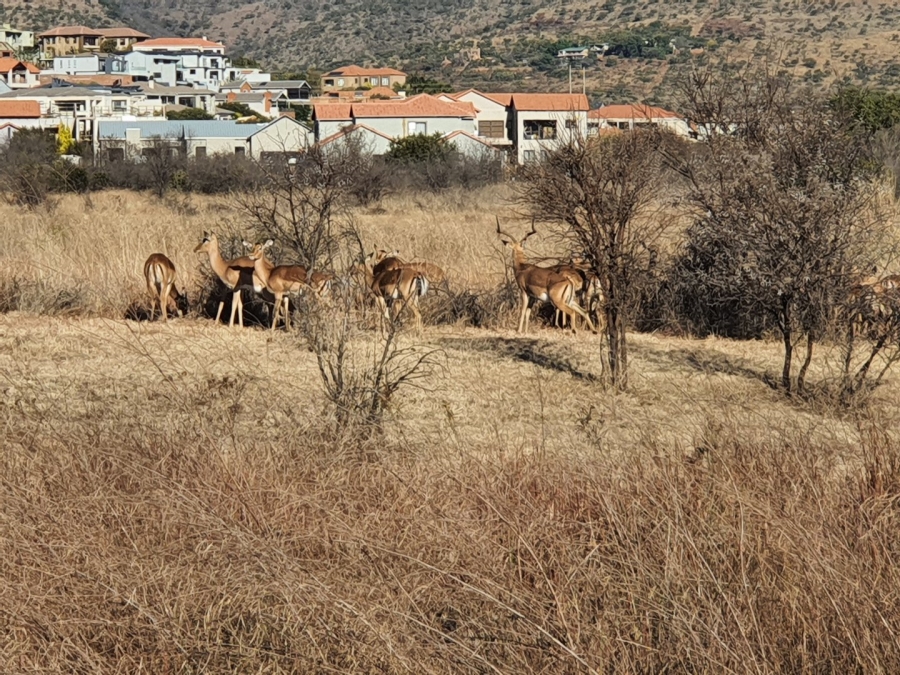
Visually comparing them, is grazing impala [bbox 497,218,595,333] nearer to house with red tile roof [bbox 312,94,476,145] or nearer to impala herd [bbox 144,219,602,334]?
impala herd [bbox 144,219,602,334]

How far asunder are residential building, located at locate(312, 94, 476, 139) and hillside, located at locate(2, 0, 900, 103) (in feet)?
41.8

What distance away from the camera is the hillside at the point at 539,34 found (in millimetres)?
75312

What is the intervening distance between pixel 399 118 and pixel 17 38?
303 feet

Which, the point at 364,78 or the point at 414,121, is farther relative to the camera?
the point at 364,78

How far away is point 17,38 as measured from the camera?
445ft

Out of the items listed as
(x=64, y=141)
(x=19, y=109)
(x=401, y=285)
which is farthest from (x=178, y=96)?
(x=401, y=285)

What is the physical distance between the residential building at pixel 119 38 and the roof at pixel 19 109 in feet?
194

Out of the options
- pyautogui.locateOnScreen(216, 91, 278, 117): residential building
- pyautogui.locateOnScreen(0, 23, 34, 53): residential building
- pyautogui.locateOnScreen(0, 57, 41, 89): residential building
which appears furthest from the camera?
pyautogui.locateOnScreen(0, 23, 34, 53): residential building

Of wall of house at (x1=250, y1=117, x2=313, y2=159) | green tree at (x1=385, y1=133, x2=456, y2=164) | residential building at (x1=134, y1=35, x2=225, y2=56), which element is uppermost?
residential building at (x1=134, y1=35, x2=225, y2=56)

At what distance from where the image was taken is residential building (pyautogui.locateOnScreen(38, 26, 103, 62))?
12638 centimetres

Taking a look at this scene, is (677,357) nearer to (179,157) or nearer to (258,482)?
(258,482)

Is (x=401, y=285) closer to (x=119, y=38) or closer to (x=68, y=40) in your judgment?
(x=68, y=40)

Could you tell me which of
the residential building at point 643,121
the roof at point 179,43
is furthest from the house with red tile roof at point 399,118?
the roof at point 179,43

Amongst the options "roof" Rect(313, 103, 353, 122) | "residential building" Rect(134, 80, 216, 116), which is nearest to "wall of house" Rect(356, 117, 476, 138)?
"roof" Rect(313, 103, 353, 122)
